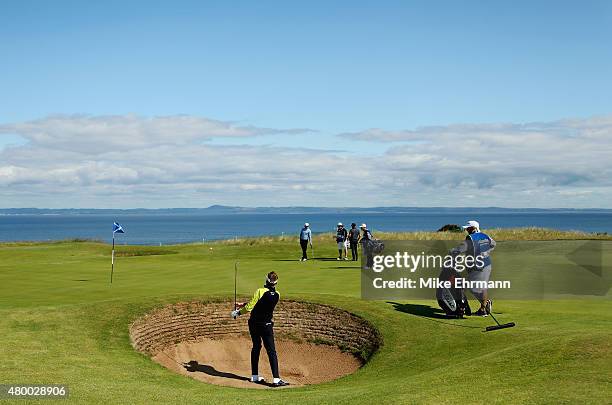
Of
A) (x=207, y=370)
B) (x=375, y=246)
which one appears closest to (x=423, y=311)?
(x=207, y=370)

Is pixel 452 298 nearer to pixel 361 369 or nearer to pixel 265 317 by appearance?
pixel 361 369

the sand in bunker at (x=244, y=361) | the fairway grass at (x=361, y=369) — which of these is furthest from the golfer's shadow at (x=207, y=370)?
the fairway grass at (x=361, y=369)

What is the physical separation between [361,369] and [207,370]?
183 inches

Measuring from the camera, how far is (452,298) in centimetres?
2045

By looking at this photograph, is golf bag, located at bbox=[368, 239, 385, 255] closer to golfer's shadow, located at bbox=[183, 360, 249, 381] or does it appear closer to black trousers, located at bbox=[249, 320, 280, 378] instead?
golfer's shadow, located at bbox=[183, 360, 249, 381]

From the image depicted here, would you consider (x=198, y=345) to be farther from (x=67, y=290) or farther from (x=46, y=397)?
(x=46, y=397)

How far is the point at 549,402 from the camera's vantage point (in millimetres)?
11203

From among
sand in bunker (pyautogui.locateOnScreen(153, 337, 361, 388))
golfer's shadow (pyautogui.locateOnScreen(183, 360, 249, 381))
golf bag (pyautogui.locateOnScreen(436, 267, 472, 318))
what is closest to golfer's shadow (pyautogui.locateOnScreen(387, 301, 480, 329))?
golf bag (pyautogui.locateOnScreen(436, 267, 472, 318))

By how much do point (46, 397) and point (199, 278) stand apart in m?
17.5

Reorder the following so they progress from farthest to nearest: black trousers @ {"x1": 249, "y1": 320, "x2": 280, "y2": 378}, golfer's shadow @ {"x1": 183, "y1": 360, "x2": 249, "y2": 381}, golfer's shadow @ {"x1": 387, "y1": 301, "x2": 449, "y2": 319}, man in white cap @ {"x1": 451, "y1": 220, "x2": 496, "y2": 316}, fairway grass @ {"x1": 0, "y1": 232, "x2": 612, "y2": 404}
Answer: golfer's shadow @ {"x1": 387, "y1": 301, "x2": 449, "y2": 319}, man in white cap @ {"x1": 451, "y1": 220, "x2": 496, "y2": 316}, golfer's shadow @ {"x1": 183, "y1": 360, "x2": 249, "y2": 381}, black trousers @ {"x1": 249, "y1": 320, "x2": 280, "y2": 378}, fairway grass @ {"x1": 0, "y1": 232, "x2": 612, "y2": 404}

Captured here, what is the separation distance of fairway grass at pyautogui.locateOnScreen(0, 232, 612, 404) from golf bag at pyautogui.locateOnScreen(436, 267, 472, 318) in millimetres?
655

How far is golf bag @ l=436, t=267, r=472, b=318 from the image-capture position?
2020 cm

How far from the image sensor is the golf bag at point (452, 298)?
20203 mm

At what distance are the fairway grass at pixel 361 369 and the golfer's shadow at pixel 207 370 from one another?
198cm
